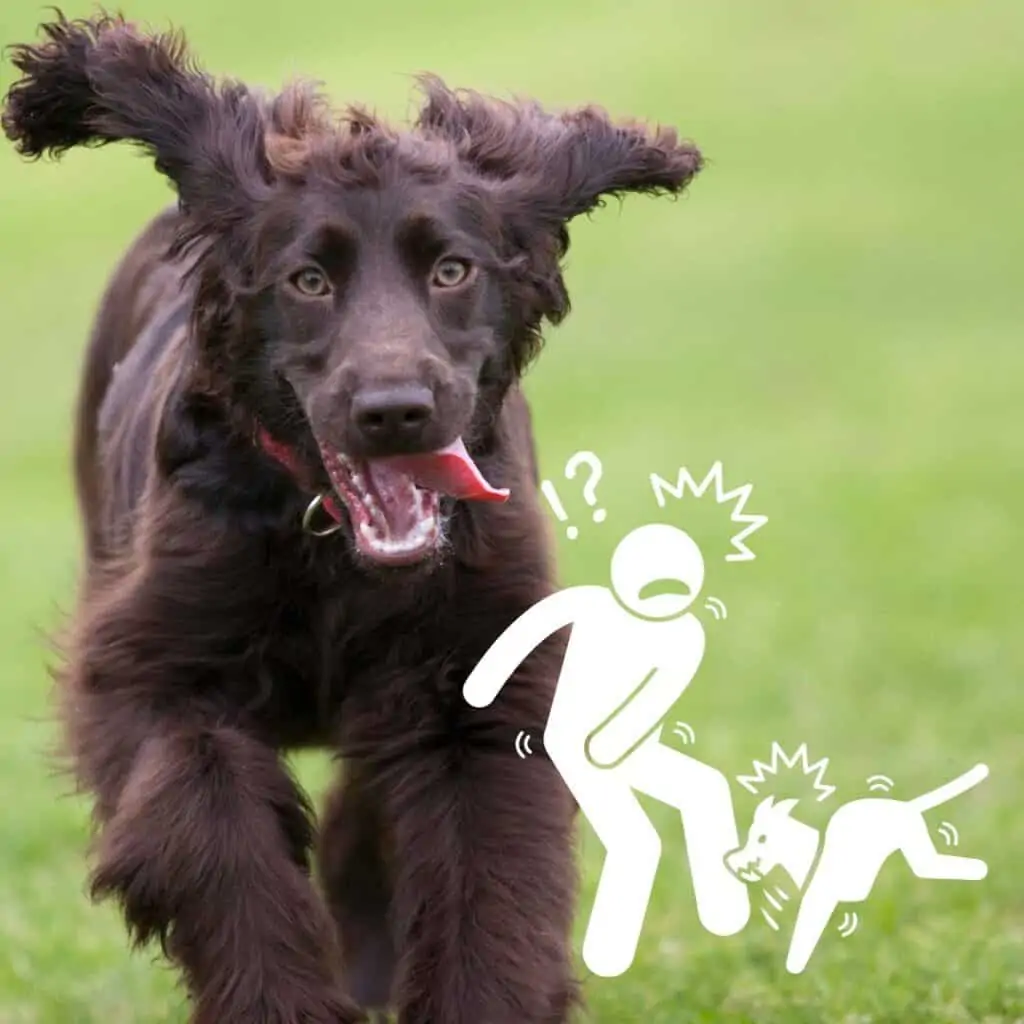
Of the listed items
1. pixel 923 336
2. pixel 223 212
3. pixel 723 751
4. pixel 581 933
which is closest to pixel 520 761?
pixel 223 212

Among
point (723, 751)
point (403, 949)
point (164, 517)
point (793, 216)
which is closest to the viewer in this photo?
point (403, 949)

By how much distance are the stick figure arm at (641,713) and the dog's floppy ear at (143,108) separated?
1.23 meters

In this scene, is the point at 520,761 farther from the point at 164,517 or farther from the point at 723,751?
the point at 723,751

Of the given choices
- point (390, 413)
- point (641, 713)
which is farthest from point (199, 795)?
point (641, 713)

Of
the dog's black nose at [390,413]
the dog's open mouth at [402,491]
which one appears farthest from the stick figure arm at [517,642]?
the dog's black nose at [390,413]

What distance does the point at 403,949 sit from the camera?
4.62 metres

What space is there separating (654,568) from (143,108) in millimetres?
1407

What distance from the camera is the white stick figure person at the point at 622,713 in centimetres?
475

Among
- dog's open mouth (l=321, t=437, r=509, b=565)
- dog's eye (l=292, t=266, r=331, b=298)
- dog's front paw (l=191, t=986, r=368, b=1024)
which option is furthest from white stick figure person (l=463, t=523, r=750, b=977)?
dog's eye (l=292, t=266, r=331, b=298)

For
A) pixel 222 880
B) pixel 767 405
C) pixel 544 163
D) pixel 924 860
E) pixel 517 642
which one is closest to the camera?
pixel 222 880

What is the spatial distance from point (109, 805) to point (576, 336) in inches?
621

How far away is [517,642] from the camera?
187 inches

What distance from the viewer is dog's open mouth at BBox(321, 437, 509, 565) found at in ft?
14.7

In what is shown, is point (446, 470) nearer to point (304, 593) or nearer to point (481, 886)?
point (304, 593)
